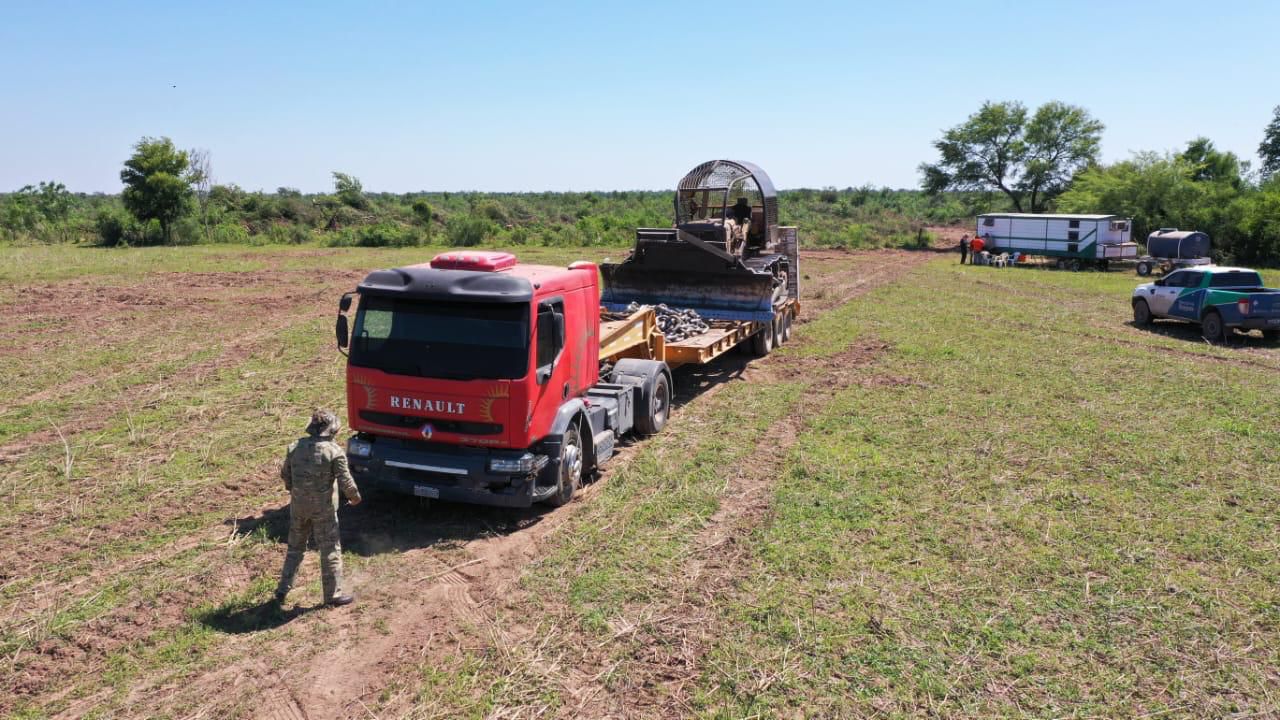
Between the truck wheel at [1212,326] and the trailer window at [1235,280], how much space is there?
838 mm

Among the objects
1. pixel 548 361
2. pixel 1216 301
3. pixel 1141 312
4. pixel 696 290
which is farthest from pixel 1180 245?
pixel 548 361

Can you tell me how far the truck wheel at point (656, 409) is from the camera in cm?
1110

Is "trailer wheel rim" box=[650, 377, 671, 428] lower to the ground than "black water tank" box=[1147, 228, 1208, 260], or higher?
lower

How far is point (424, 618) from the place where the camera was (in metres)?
6.57

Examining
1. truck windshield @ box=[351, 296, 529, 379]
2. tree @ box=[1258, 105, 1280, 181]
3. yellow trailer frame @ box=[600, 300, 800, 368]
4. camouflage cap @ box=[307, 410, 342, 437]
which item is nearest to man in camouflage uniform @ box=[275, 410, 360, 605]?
camouflage cap @ box=[307, 410, 342, 437]

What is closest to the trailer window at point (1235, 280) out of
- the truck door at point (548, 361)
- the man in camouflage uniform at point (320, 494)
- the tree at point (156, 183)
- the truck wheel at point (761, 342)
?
the truck wheel at point (761, 342)

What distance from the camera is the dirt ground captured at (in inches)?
220

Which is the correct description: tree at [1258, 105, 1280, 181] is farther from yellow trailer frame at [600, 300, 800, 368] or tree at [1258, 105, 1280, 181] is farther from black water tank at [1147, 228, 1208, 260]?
yellow trailer frame at [600, 300, 800, 368]

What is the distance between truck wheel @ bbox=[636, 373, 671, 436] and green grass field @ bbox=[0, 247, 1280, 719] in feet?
1.02

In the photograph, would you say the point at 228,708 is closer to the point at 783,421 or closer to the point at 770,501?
the point at 770,501

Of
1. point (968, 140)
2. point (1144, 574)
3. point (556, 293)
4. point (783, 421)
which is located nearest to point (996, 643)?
point (1144, 574)

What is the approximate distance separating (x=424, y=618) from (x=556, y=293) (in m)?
3.52

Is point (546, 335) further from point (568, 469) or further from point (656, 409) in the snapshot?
point (656, 409)

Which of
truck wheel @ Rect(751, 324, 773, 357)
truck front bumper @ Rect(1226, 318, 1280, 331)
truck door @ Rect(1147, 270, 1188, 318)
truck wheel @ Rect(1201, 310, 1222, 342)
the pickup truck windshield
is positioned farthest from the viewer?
truck door @ Rect(1147, 270, 1188, 318)
